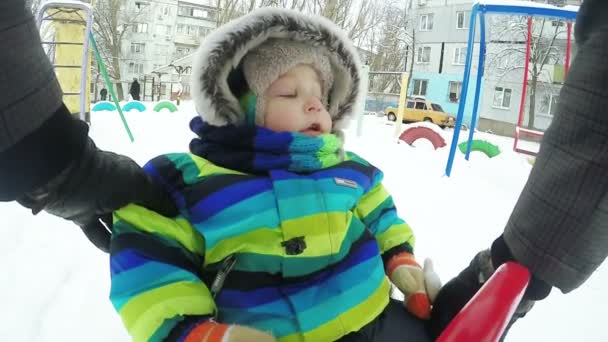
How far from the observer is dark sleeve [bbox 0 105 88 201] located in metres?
0.44

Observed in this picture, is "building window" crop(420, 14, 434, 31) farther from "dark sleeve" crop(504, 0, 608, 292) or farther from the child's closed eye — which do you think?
"dark sleeve" crop(504, 0, 608, 292)

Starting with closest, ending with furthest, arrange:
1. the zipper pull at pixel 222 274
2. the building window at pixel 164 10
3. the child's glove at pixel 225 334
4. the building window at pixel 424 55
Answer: the child's glove at pixel 225 334, the zipper pull at pixel 222 274, the building window at pixel 424 55, the building window at pixel 164 10

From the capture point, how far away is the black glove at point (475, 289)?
1.81 ft

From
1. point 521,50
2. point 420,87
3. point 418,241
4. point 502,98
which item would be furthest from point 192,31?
point 418,241

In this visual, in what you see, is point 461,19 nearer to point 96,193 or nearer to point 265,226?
point 265,226

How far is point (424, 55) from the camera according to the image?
802 inches

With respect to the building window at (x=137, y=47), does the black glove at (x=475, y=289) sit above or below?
below

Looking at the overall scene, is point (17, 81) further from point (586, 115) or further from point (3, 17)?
point (586, 115)

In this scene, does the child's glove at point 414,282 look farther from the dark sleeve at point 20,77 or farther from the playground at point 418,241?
the dark sleeve at point 20,77

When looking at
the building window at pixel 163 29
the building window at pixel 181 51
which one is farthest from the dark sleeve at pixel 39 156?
the building window at pixel 163 29

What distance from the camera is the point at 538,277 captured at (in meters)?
0.52

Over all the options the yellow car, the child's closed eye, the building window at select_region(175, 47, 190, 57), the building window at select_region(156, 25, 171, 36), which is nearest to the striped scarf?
the child's closed eye

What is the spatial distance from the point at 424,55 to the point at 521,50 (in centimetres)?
622

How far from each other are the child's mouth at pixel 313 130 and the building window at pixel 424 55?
20705 millimetres
